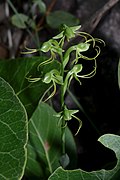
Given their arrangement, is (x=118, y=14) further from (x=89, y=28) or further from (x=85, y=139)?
(x=85, y=139)

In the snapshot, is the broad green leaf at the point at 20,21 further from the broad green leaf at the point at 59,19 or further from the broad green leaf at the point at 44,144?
the broad green leaf at the point at 44,144

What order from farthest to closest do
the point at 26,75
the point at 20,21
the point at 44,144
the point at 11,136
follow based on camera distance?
1. the point at 20,21
2. the point at 44,144
3. the point at 26,75
4. the point at 11,136

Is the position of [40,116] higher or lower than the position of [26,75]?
lower

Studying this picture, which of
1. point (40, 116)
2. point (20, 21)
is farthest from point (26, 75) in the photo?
point (20, 21)

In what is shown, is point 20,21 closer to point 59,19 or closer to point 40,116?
point 59,19

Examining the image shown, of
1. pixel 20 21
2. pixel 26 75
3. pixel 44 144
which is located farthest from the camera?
pixel 20 21

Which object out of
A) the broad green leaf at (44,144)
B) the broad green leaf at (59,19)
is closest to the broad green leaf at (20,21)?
the broad green leaf at (59,19)
